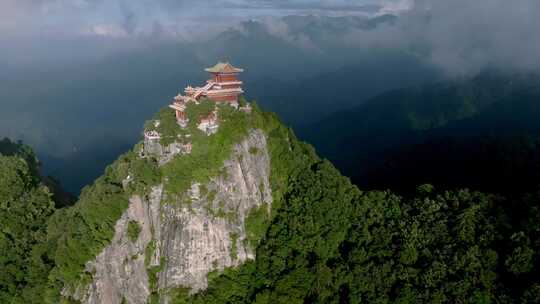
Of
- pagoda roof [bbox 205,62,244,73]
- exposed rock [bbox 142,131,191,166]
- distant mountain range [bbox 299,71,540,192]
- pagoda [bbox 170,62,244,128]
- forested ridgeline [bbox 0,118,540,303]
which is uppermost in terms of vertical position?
distant mountain range [bbox 299,71,540,192]

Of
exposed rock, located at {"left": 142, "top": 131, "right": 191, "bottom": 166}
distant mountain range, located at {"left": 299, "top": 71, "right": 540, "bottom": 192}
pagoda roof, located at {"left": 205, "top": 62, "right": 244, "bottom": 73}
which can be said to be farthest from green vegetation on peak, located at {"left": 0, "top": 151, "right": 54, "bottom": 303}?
distant mountain range, located at {"left": 299, "top": 71, "right": 540, "bottom": 192}

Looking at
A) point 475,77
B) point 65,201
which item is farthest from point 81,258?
point 475,77

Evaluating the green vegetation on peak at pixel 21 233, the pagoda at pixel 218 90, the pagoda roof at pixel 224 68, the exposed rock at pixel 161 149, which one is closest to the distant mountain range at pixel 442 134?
the pagoda at pixel 218 90

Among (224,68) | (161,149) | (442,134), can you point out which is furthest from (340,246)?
(442,134)

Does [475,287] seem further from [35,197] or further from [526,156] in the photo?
[35,197]

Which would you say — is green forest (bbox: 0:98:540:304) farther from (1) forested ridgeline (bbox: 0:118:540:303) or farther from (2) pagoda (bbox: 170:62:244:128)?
(2) pagoda (bbox: 170:62:244:128)

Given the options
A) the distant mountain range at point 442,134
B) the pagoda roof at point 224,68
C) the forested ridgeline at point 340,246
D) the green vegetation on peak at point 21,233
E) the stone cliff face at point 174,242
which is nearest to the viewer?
the forested ridgeline at point 340,246

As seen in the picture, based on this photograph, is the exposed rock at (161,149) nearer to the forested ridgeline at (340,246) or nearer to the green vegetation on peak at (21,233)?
the forested ridgeline at (340,246)
